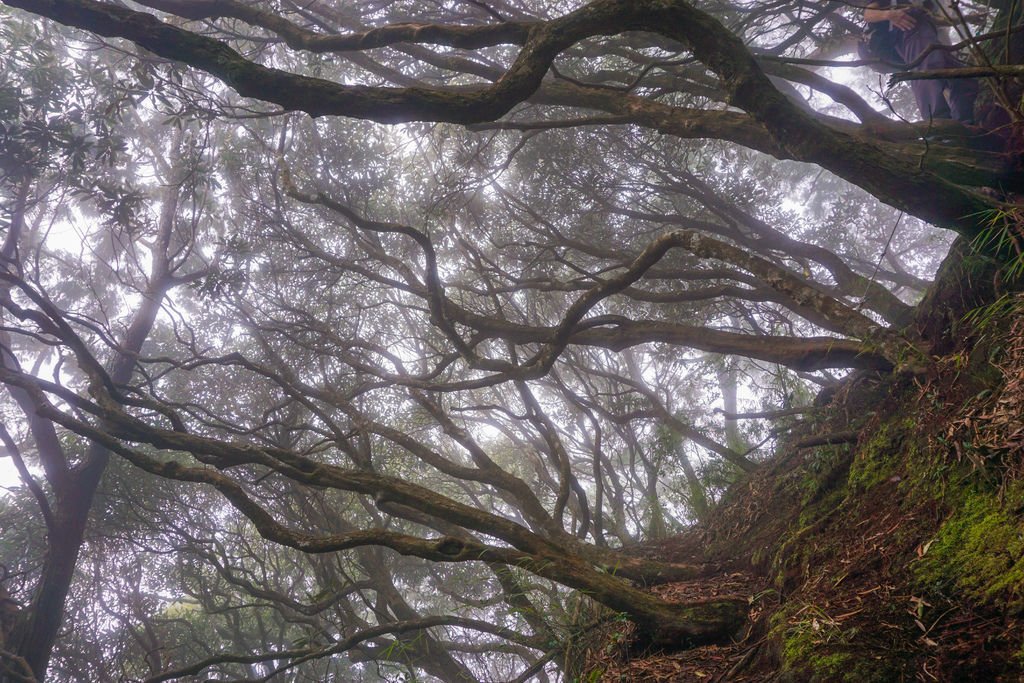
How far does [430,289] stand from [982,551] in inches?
156

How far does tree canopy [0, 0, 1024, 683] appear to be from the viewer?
351 cm

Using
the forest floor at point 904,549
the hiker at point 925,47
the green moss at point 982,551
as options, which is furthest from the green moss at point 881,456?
the hiker at point 925,47

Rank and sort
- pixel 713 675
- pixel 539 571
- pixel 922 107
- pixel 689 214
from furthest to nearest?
pixel 689 214
pixel 922 107
pixel 539 571
pixel 713 675

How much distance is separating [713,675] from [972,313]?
242 cm

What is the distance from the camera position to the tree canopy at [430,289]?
11.5ft

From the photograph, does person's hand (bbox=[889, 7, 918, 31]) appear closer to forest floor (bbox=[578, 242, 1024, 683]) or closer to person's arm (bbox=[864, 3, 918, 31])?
person's arm (bbox=[864, 3, 918, 31])

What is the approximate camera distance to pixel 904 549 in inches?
107

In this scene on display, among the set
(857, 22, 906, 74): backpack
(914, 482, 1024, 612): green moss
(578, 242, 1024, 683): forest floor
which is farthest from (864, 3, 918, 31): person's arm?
(914, 482, 1024, 612): green moss

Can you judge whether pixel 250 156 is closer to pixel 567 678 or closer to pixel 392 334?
pixel 392 334

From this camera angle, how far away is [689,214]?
9.87m

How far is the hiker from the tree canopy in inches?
11.5

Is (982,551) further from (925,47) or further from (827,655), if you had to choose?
(925,47)

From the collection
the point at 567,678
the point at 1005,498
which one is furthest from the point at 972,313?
the point at 567,678

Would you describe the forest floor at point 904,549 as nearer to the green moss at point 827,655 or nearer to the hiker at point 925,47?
the green moss at point 827,655
